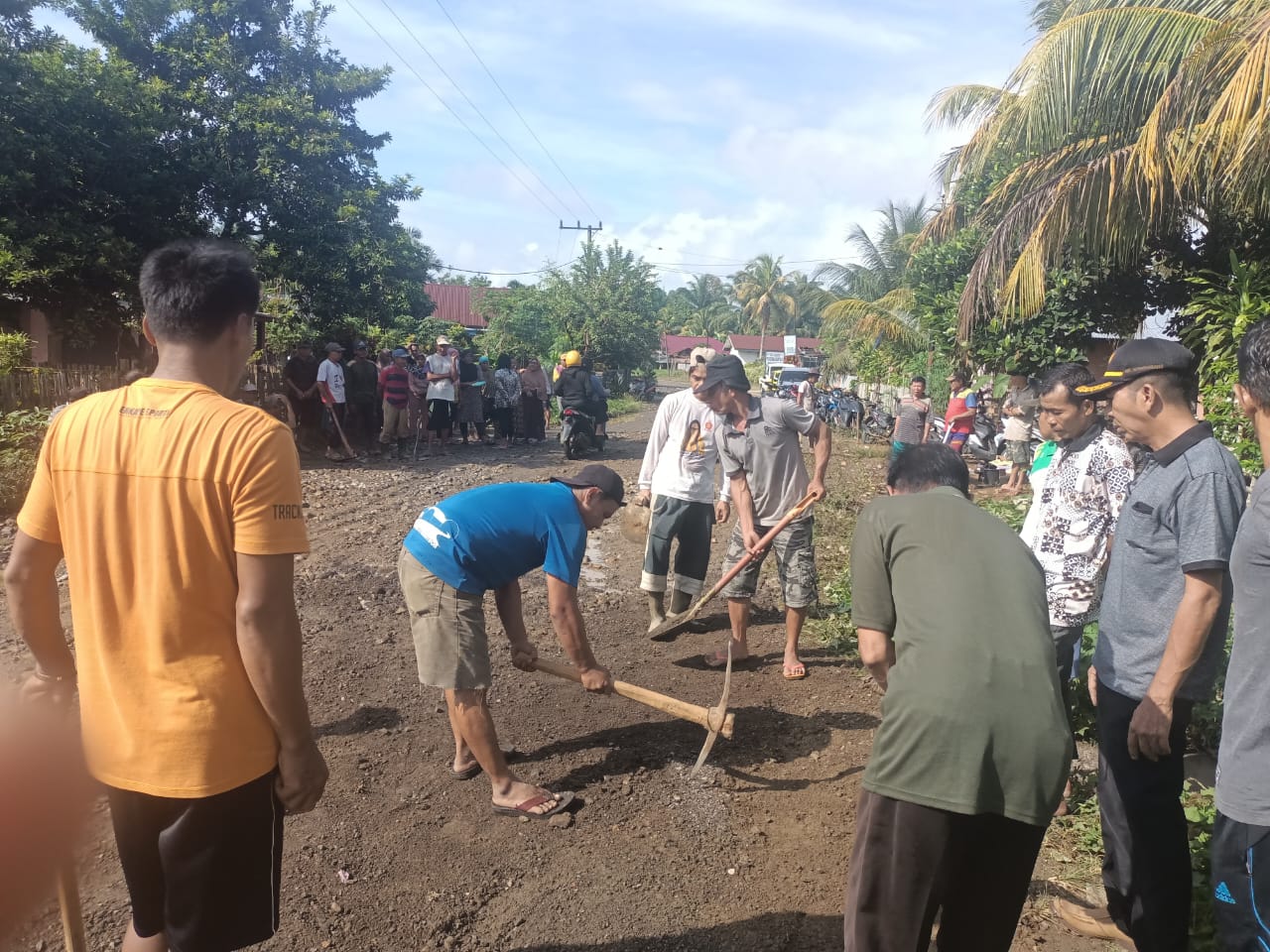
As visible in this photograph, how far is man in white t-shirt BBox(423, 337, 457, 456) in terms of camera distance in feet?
45.8

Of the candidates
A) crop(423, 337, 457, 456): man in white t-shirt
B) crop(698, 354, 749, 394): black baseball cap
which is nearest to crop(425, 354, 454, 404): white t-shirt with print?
crop(423, 337, 457, 456): man in white t-shirt

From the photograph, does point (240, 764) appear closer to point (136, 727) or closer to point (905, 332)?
point (136, 727)

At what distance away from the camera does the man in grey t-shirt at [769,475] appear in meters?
4.95

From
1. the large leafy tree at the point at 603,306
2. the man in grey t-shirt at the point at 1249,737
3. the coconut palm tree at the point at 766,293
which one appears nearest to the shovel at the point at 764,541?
the man in grey t-shirt at the point at 1249,737

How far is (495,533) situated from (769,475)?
6.90ft

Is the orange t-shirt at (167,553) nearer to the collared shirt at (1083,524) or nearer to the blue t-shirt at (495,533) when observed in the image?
the blue t-shirt at (495,533)

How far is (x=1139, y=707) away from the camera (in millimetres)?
2393

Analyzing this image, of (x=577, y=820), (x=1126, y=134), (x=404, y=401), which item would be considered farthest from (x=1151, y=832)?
(x=404, y=401)

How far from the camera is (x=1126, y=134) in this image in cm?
928

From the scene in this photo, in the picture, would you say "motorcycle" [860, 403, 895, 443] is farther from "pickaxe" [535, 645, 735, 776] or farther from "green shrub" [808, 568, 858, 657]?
"pickaxe" [535, 645, 735, 776]

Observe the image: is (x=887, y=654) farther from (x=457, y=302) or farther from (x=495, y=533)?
(x=457, y=302)

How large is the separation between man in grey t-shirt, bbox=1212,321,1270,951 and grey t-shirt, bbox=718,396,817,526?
3.03 metres

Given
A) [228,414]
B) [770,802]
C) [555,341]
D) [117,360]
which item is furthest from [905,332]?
[228,414]

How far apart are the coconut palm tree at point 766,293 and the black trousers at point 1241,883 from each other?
6083cm
